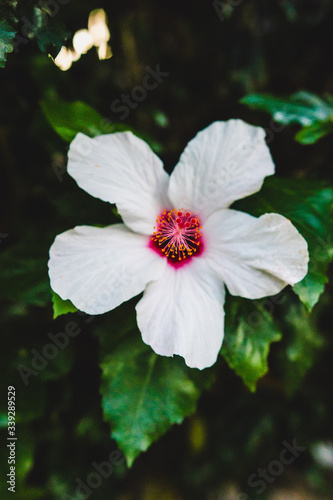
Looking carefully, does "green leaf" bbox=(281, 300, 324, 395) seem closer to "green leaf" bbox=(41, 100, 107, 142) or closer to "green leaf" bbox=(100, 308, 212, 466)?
"green leaf" bbox=(100, 308, 212, 466)

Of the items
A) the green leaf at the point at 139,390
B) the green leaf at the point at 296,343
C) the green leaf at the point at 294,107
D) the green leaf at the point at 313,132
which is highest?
the green leaf at the point at 294,107

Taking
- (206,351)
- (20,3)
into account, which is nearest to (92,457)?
(206,351)

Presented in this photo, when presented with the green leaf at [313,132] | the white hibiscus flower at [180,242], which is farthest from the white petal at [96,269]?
the green leaf at [313,132]

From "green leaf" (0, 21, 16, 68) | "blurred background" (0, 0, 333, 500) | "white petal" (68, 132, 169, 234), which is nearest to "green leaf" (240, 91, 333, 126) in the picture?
"blurred background" (0, 0, 333, 500)

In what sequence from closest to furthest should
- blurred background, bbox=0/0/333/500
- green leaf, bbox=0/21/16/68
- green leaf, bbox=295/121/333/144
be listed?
1. green leaf, bbox=0/21/16/68
2. green leaf, bbox=295/121/333/144
3. blurred background, bbox=0/0/333/500

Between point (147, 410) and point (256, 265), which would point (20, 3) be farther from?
point (147, 410)

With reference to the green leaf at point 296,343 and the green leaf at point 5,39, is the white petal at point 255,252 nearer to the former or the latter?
the green leaf at point 5,39
